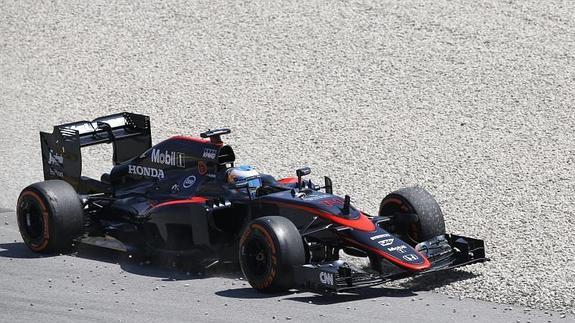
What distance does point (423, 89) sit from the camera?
24.3 m

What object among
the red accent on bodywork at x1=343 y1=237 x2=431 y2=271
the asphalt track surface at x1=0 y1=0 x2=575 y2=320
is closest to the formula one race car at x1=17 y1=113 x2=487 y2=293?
the red accent on bodywork at x1=343 y1=237 x2=431 y2=271

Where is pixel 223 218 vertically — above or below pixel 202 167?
below

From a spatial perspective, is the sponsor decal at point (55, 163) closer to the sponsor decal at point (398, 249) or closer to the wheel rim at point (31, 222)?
the wheel rim at point (31, 222)

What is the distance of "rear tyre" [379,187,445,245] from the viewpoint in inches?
553

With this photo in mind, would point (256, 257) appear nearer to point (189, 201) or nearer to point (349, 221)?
point (349, 221)

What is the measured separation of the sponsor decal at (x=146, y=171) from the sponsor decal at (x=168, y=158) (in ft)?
0.42

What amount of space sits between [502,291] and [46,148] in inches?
295

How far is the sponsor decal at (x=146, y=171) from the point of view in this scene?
1540cm

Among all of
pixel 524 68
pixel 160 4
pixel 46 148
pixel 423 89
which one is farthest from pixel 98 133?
pixel 160 4

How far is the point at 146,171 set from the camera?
615 inches

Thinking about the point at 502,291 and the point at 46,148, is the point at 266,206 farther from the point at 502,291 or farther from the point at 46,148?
the point at 46,148

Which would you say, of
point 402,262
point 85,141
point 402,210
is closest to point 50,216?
point 85,141

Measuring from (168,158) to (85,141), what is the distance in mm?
1857

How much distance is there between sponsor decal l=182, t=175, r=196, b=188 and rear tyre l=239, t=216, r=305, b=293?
6.72 ft
